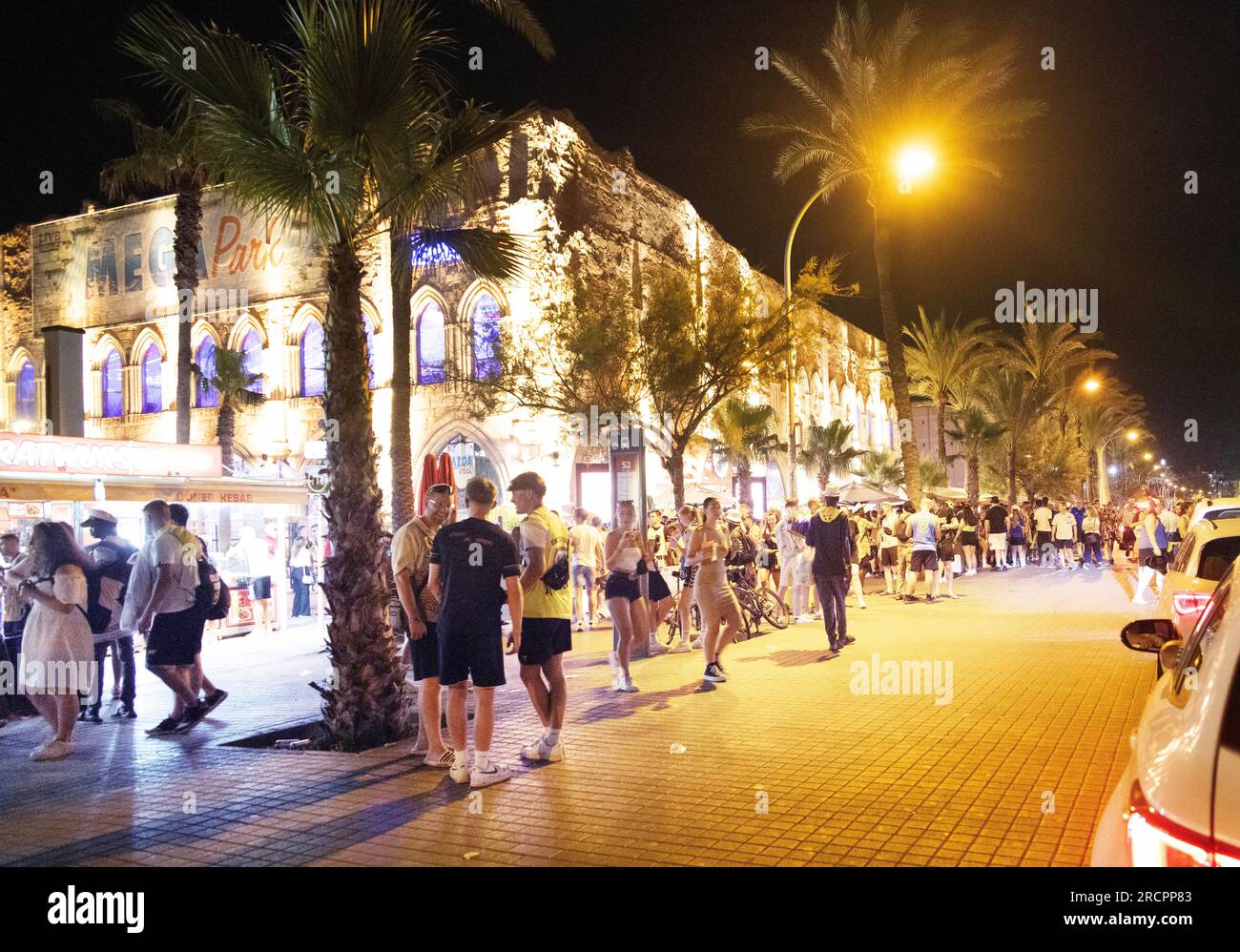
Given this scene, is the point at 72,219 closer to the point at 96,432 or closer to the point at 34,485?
the point at 96,432

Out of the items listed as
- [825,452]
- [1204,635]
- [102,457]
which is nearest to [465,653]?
[1204,635]

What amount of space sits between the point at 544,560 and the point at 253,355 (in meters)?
26.7

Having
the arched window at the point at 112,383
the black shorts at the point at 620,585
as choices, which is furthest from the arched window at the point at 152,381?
the black shorts at the point at 620,585

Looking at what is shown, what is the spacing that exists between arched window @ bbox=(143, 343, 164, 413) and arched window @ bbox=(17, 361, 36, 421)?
4427 mm

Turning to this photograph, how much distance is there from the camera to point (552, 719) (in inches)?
284

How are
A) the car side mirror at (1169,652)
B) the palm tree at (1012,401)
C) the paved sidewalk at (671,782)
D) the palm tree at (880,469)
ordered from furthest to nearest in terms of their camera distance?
1. the palm tree at (880,469)
2. the palm tree at (1012,401)
3. the paved sidewalk at (671,782)
4. the car side mirror at (1169,652)

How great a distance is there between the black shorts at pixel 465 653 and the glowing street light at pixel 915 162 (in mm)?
17552

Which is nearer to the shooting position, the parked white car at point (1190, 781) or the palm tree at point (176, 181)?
the parked white car at point (1190, 781)

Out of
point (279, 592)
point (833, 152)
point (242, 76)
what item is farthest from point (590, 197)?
point (242, 76)

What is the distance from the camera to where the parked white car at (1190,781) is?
6.54 ft

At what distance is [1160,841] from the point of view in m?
2.08

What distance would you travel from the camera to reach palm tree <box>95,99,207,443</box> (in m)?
20.8

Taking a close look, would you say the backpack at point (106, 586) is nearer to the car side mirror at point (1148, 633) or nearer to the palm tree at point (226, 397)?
the car side mirror at point (1148, 633)
